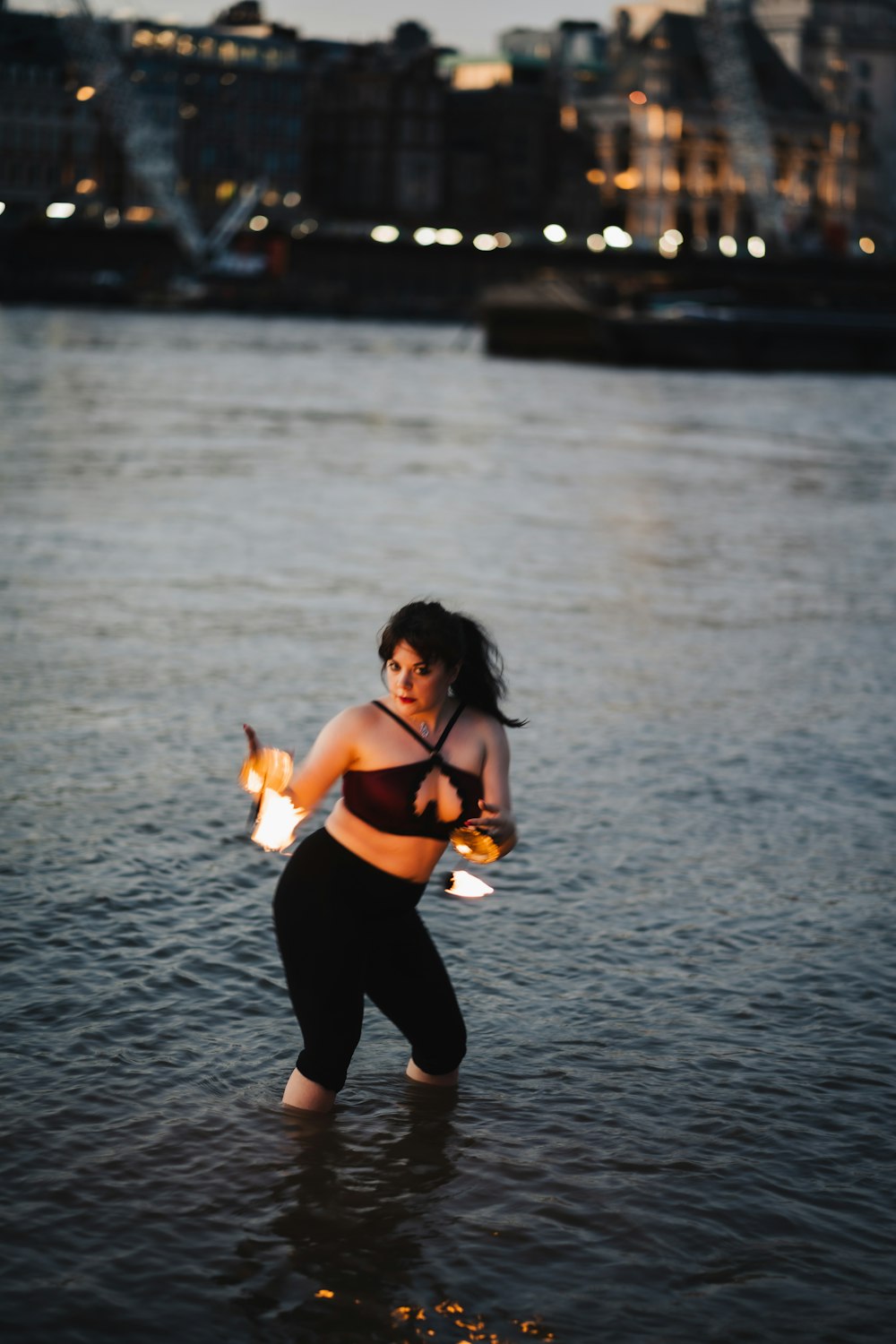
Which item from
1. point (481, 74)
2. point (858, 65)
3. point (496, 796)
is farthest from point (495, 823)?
point (858, 65)

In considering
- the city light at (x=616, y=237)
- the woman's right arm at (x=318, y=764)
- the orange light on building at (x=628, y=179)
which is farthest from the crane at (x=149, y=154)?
the woman's right arm at (x=318, y=764)

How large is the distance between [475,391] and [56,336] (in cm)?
2571

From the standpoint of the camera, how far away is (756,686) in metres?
11.7

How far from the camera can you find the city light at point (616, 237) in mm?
147125

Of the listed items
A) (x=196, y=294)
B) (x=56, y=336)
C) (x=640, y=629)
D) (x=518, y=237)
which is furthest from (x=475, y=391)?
(x=518, y=237)

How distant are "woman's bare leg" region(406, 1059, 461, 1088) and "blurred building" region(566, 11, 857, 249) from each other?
489 ft

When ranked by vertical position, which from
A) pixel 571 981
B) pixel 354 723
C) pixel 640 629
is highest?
pixel 354 723

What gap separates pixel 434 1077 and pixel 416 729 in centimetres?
114

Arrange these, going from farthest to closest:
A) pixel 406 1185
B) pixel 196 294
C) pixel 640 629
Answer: pixel 196 294
pixel 640 629
pixel 406 1185

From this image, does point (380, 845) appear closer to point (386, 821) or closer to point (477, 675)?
point (386, 821)

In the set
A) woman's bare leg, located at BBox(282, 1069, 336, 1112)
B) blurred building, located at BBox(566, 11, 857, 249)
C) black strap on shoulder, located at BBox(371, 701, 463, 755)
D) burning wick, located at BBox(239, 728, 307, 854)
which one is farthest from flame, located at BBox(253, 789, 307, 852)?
blurred building, located at BBox(566, 11, 857, 249)

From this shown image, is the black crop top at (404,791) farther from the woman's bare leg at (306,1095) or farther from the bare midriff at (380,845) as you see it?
the woman's bare leg at (306,1095)

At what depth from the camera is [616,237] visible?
149 m

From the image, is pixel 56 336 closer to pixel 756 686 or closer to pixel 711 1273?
pixel 756 686
